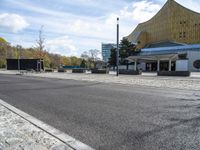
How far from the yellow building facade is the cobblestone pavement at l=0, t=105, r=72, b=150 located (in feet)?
226

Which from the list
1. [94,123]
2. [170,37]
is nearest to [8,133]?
[94,123]


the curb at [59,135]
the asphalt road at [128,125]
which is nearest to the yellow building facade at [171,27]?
the asphalt road at [128,125]

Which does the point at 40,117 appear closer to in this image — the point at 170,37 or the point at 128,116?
the point at 128,116

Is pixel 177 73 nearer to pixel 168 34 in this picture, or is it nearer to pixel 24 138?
pixel 24 138

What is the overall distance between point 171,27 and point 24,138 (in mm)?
74601

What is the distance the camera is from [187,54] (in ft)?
166

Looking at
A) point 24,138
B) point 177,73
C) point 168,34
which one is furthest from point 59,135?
point 168,34

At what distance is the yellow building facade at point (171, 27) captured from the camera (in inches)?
2621

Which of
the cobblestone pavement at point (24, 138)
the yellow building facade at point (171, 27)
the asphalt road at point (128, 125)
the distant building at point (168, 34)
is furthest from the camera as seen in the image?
the yellow building facade at point (171, 27)

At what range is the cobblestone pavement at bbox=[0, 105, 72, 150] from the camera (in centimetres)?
388

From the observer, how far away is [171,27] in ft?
236

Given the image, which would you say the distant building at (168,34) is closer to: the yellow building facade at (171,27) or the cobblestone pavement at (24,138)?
the yellow building facade at (171,27)

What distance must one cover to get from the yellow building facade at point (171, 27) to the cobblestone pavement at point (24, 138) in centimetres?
6888

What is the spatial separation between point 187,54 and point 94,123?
5027 cm
